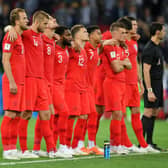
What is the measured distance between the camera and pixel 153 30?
1307cm

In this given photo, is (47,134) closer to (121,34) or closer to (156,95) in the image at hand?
(121,34)

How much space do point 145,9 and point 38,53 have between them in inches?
666

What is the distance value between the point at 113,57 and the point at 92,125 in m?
1.34

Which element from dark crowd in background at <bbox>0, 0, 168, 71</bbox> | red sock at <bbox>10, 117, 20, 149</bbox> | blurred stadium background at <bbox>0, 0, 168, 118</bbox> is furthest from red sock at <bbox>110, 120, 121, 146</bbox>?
dark crowd in background at <bbox>0, 0, 168, 71</bbox>

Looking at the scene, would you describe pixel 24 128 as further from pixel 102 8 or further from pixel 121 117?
pixel 102 8

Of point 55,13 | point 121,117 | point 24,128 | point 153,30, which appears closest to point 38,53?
point 24,128

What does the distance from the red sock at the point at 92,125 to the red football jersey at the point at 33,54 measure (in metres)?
1.68

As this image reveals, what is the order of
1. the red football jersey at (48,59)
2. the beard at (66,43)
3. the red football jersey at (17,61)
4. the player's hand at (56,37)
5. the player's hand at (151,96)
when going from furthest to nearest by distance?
the player's hand at (151,96) < the beard at (66,43) < the player's hand at (56,37) < the red football jersey at (48,59) < the red football jersey at (17,61)

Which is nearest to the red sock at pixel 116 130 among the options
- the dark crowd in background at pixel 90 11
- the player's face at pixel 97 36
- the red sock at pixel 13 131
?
the player's face at pixel 97 36

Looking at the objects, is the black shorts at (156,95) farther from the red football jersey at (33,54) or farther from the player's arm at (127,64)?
the red football jersey at (33,54)

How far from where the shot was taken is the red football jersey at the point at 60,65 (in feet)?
38.0

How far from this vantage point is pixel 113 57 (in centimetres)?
1197

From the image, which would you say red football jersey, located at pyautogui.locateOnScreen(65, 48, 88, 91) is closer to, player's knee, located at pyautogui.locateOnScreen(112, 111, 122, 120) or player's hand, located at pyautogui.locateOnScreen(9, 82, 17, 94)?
player's knee, located at pyautogui.locateOnScreen(112, 111, 122, 120)

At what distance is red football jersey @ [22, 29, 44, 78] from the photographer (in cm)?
1089
